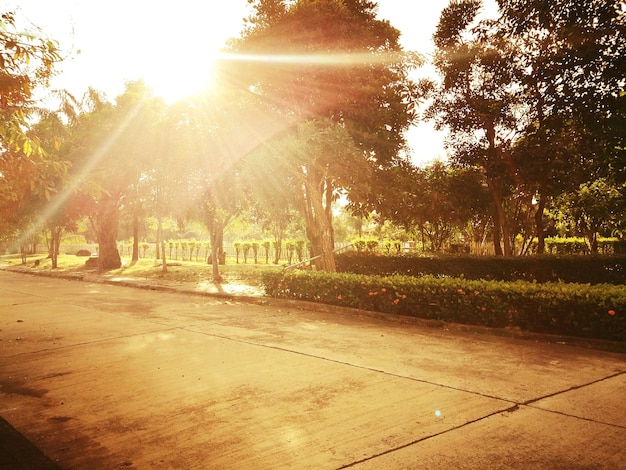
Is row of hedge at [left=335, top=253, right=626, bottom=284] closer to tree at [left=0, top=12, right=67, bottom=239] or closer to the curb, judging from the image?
the curb

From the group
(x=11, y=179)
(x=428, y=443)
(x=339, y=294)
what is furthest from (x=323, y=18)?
(x=428, y=443)

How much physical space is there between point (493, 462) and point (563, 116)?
1703 cm

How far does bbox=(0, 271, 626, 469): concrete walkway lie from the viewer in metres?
3.83

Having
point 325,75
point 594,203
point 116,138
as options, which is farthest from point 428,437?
point 594,203

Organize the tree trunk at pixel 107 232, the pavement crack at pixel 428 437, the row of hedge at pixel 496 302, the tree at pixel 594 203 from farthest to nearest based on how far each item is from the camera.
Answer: the tree trunk at pixel 107 232 < the tree at pixel 594 203 < the row of hedge at pixel 496 302 < the pavement crack at pixel 428 437

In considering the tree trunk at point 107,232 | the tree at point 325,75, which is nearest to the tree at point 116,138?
the tree trunk at point 107,232

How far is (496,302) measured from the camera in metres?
9.06

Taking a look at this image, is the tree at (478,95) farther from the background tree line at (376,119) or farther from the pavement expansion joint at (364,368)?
the pavement expansion joint at (364,368)

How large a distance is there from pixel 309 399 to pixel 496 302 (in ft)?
16.9

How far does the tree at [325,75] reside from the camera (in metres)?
15.7

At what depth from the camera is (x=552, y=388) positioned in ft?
18.0

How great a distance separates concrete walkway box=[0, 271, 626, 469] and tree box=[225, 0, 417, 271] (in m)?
7.65

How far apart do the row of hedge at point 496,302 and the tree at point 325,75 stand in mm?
4496

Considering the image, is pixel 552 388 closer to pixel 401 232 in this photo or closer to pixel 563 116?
pixel 563 116
